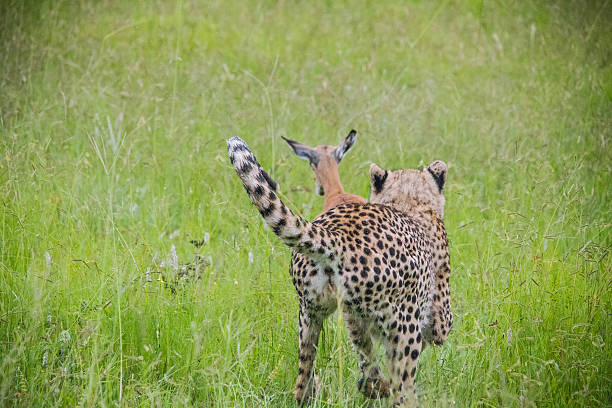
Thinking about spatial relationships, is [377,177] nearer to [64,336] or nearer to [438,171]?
[438,171]

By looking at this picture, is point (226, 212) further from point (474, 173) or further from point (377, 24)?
point (377, 24)

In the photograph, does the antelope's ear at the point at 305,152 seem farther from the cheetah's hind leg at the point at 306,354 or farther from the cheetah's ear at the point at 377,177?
the cheetah's hind leg at the point at 306,354

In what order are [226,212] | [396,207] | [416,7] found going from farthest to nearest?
[416,7] < [226,212] < [396,207]

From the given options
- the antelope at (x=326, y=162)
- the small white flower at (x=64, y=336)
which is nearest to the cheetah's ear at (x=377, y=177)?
the antelope at (x=326, y=162)

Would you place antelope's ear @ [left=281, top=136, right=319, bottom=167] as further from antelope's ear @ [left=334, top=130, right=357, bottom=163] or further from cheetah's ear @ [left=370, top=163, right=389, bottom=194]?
cheetah's ear @ [left=370, top=163, right=389, bottom=194]

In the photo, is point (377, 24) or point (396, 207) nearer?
point (396, 207)

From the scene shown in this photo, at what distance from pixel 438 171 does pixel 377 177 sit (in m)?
0.39

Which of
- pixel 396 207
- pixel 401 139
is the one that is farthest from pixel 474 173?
pixel 396 207

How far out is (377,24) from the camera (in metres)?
10.0

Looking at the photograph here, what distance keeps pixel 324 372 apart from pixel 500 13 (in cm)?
786

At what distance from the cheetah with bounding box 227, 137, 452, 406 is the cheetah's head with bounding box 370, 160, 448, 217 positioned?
0.28 metres

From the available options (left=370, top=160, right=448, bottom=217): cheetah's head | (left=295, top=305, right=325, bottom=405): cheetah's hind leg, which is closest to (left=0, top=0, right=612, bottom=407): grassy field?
(left=295, top=305, right=325, bottom=405): cheetah's hind leg

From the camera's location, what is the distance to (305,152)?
5695mm

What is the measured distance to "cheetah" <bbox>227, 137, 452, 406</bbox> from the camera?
3084 millimetres
